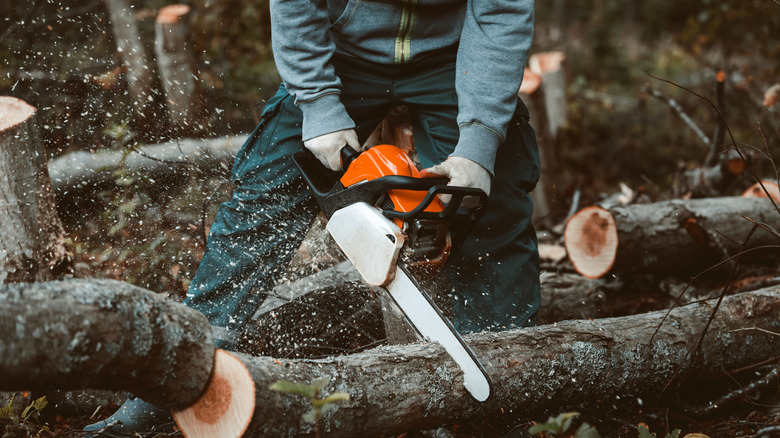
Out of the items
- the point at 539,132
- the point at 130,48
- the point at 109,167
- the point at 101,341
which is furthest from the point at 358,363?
the point at 130,48

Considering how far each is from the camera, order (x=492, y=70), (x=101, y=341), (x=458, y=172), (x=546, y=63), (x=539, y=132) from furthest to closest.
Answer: (x=546, y=63) → (x=539, y=132) → (x=492, y=70) → (x=458, y=172) → (x=101, y=341)

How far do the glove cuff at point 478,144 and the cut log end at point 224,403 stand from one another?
994 mm

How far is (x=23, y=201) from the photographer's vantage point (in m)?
2.40

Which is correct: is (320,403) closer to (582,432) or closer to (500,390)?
(582,432)

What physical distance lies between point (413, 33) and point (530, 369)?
1.23 metres

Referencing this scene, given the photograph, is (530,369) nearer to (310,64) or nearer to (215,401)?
(215,401)

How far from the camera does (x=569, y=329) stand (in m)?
1.99

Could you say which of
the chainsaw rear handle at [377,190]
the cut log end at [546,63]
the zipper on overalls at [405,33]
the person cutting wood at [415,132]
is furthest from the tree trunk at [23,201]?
the cut log end at [546,63]

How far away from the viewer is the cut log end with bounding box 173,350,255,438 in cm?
138

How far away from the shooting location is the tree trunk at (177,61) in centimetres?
560

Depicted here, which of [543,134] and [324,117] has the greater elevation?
[324,117]

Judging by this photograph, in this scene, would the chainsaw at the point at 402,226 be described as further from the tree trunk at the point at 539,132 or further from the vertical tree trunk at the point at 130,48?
the vertical tree trunk at the point at 130,48

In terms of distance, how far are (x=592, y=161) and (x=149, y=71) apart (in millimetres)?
4708

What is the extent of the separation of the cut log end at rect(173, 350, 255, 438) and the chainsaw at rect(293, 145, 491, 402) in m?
0.57
